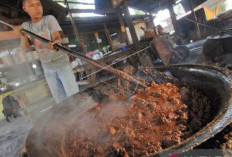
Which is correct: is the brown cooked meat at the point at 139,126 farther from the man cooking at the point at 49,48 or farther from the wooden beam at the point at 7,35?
the wooden beam at the point at 7,35

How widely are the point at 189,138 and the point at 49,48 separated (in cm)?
306

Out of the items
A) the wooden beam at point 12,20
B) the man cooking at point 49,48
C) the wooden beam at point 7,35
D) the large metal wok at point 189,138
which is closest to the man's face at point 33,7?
the man cooking at point 49,48

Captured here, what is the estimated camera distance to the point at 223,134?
936 millimetres

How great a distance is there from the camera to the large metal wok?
0.93 meters

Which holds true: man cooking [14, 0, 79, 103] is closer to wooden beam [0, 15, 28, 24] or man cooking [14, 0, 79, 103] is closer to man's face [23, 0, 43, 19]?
man's face [23, 0, 43, 19]

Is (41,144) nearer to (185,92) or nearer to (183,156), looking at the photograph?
(183,156)

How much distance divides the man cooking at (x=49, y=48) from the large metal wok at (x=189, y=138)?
3.02 feet

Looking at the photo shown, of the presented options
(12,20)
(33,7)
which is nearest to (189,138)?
(33,7)

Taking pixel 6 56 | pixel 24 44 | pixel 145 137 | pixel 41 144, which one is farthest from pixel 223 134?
pixel 6 56

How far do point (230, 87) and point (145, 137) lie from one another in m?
0.86

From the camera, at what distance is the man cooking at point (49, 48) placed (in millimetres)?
3157

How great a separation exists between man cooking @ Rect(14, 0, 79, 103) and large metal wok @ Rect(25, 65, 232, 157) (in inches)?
36.3

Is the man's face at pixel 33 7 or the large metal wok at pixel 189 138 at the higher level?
the man's face at pixel 33 7

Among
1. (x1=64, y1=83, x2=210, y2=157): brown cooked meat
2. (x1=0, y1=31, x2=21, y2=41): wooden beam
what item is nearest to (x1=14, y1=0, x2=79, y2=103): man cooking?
(x1=64, y1=83, x2=210, y2=157): brown cooked meat
